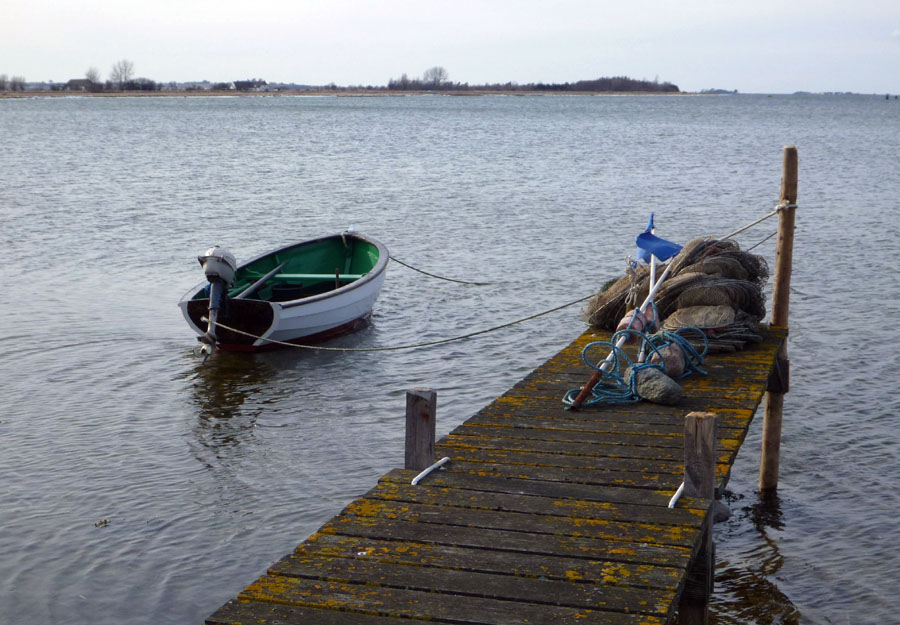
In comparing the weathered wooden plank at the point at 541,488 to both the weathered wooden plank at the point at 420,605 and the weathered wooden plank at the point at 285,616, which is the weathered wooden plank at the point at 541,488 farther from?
the weathered wooden plank at the point at 285,616

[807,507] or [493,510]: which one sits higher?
[493,510]

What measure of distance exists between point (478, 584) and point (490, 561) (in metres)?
0.25

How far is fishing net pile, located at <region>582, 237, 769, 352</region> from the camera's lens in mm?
8930

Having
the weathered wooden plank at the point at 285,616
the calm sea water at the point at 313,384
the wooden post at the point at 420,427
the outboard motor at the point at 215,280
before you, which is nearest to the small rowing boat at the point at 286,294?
the outboard motor at the point at 215,280

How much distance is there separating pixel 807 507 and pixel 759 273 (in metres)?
2.46

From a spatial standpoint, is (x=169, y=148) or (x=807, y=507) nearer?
(x=807, y=507)

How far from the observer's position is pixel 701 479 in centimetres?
543

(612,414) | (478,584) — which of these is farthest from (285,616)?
(612,414)

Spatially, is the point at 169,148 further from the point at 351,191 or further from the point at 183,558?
the point at 183,558

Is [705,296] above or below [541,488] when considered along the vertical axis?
above

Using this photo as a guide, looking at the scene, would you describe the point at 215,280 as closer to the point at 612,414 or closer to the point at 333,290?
the point at 333,290

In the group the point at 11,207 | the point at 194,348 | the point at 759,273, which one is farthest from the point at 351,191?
the point at 759,273

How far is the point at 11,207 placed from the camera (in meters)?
28.7

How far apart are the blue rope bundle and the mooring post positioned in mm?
1106
